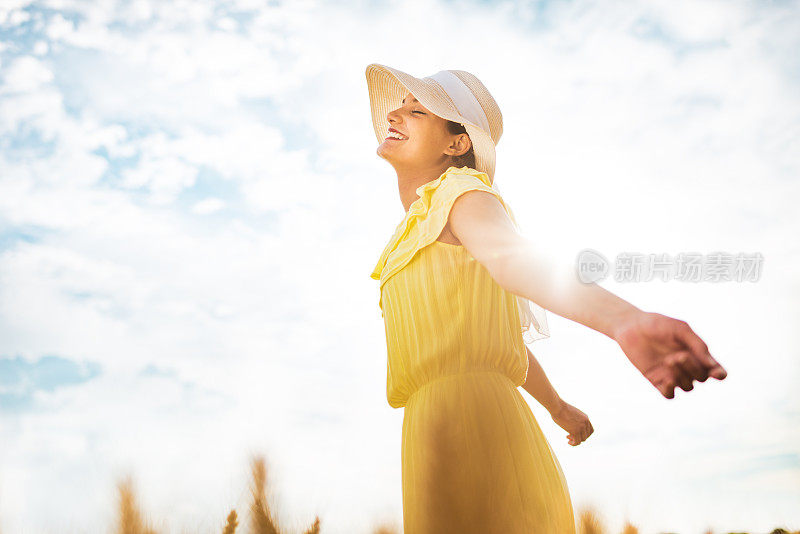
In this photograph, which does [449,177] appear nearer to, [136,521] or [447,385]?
[447,385]

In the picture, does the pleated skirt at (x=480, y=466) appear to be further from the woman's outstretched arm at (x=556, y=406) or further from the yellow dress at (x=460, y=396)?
the woman's outstretched arm at (x=556, y=406)

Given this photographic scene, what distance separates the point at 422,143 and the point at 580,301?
0.94 metres

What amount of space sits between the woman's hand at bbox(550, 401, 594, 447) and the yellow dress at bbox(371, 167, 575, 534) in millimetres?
488

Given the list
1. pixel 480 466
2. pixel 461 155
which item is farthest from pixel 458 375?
pixel 461 155

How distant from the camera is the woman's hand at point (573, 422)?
81.6 inches

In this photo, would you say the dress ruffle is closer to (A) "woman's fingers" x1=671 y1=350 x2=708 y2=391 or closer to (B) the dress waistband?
(B) the dress waistband

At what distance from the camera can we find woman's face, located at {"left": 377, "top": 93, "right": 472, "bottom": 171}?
1969mm

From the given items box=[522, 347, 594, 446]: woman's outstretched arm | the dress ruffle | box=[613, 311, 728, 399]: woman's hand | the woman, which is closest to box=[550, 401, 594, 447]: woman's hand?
box=[522, 347, 594, 446]: woman's outstretched arm

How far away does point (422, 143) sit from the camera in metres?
1.97

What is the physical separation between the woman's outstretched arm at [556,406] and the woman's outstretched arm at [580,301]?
2.31ft

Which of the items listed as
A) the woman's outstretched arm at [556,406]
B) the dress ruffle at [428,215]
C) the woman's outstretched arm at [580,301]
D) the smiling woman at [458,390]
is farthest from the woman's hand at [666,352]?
the woman's outstretched arm at [556,406]

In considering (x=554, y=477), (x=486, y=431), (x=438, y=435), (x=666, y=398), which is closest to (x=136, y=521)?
(x=438, y=435)

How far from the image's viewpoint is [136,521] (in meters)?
1.51

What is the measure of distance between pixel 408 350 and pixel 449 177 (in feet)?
1.48
